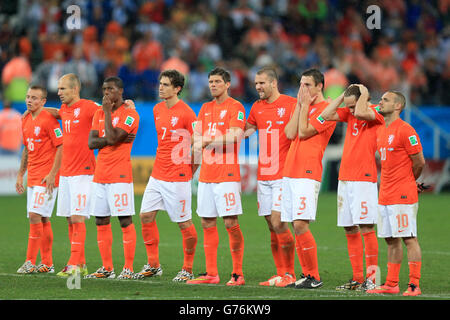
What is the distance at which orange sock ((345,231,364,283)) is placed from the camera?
927 cm

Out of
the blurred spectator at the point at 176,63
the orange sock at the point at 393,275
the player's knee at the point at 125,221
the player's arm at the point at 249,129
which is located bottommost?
the orange sock at the point at 393,275

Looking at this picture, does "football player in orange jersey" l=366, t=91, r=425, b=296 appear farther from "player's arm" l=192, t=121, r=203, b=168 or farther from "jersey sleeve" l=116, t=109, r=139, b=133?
"jersey sleeve" l=116, t=109, r=139, b=133

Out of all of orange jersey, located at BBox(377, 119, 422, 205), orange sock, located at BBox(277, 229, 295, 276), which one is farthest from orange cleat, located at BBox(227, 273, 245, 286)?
orange jersey, located at BBox(377, 119, 422, 205)

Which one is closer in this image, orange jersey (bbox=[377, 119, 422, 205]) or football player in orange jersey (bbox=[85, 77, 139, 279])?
orange jersey (bbox=[377, 119, 422, 205])

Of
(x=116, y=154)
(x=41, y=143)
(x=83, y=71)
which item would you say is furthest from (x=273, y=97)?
(x=83, y=71)

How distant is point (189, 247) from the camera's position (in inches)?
400

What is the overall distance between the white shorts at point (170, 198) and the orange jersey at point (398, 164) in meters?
2.57

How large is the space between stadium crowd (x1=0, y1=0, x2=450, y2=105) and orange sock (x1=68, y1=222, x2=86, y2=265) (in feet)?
36.3

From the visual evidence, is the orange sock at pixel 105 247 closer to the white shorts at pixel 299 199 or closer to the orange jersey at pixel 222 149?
the orange jersey at pixel 222 149

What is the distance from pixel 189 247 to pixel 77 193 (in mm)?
1541

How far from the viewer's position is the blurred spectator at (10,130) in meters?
20.0

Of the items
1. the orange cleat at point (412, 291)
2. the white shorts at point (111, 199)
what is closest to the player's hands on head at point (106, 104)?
the white shorts at point (111, 199)

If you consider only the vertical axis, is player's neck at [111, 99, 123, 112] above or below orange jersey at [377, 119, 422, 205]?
above

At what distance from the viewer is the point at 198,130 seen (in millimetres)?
9992
